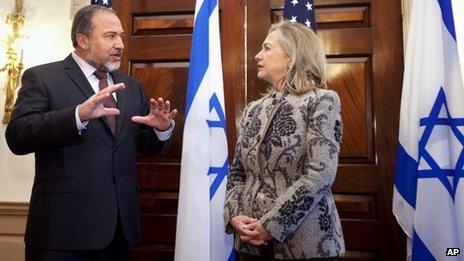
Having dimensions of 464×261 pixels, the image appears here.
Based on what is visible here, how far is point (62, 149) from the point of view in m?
1.62

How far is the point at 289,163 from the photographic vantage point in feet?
4.42

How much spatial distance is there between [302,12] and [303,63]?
81cm

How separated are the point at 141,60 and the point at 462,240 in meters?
1.99

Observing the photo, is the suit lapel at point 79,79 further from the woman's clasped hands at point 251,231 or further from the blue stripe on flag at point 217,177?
the woman's clasped hands at point 251,231

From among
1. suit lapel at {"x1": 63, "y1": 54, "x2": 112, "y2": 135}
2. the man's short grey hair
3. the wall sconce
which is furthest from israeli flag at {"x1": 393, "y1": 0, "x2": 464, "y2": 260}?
the wall sconce

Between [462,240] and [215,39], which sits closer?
[462,240]

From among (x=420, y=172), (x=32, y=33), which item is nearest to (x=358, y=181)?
(x=420, y=172)

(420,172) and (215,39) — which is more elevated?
(215,39)

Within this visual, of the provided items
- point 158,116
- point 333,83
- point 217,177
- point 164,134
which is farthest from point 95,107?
point 333,83

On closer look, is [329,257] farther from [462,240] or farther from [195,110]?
[195,110]

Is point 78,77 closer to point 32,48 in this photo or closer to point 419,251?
point 32,48

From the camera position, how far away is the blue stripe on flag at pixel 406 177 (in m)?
1.85

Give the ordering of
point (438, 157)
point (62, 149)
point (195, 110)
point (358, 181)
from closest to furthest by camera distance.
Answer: point (62, 149), point (438, 157), point (195, 110), point (358, 181)

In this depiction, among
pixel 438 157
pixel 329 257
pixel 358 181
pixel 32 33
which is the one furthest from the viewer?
pixel 32 33
